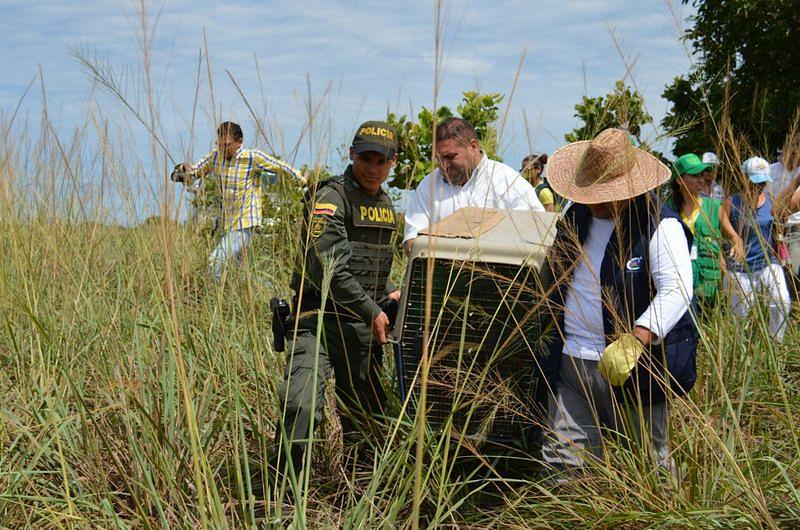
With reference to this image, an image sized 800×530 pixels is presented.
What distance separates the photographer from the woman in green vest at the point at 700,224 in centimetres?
346

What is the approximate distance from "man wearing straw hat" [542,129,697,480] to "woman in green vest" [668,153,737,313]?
0.60 meters

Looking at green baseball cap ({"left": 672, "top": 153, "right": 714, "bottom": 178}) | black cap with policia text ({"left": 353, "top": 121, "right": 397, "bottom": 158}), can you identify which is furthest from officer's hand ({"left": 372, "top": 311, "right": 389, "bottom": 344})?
green baseball cap ({"left": 672, "top": 153, "right": 714, "bottom": 178})

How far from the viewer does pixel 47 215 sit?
4066 millimetres

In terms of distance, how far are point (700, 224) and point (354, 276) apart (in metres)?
1.87

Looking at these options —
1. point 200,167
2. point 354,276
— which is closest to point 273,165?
point 200,167

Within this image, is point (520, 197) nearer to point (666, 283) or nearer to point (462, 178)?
point (462, 178)

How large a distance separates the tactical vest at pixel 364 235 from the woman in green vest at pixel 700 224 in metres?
1.24

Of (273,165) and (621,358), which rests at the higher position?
(273,165)

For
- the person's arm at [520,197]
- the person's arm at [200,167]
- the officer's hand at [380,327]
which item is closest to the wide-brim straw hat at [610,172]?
the person's arm at [520,197]

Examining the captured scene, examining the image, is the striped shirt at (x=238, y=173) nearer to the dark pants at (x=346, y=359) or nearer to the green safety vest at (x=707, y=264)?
the dark pants at (x=346, y=359)

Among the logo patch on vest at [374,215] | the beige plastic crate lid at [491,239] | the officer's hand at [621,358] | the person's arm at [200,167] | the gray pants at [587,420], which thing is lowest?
the gray pants at [587,420]

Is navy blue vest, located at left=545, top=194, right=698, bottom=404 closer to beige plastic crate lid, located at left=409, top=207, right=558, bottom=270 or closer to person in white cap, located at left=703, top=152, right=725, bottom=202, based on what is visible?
beige plastic crate lid, located at left=409, top=207, right=558, bottom=270

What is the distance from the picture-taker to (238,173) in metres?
3.28

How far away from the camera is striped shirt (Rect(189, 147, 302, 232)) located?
299cm
